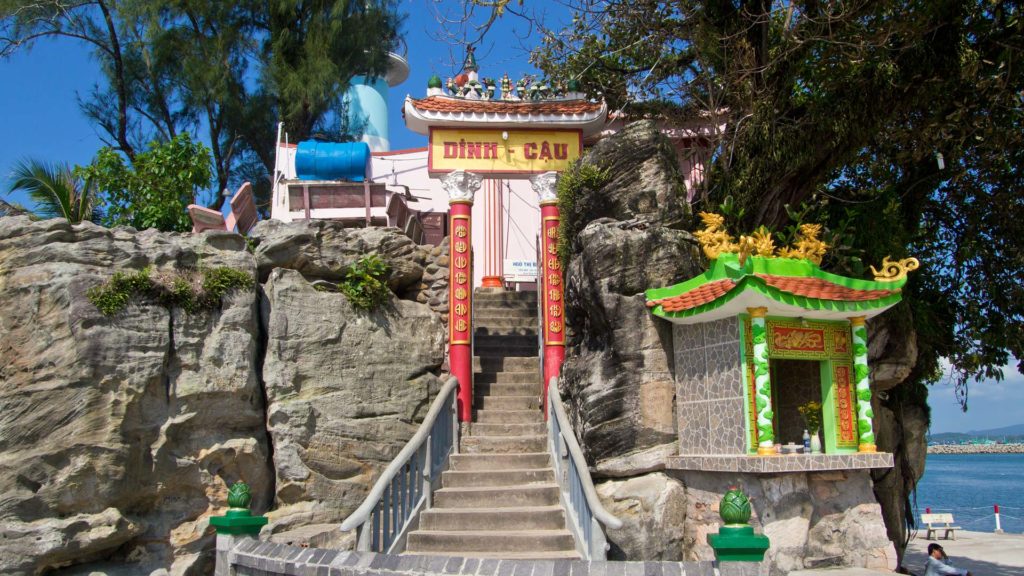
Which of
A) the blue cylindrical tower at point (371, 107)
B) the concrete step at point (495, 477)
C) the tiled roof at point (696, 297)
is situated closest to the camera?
the tiled roof at point (696, 297)

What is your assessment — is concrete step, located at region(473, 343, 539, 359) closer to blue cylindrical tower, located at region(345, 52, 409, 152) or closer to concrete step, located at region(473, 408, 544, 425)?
concrete step, located at region(473, 408, 544, 425)

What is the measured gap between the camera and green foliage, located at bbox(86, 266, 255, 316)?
29.7 ft

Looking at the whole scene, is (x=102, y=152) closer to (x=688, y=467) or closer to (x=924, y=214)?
(x=688, y=467)

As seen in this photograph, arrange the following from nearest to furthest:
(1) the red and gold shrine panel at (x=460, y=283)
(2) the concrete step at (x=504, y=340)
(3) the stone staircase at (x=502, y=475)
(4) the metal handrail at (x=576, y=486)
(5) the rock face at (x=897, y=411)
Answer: (4) the metal handrail at (x=576, y=486) → (3) the stone staircase at (x=502, y=475) → (5) the rock face at (x=897, y=411) → (1) the red and gold shrine panel at (x=460, y=283) → (2) the concrete step at (x=504, y=340)

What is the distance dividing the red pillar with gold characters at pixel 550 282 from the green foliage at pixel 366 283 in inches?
83.0

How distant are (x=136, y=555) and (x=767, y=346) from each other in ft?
23.3

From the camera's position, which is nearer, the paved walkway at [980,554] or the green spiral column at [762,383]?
the green spiral column at [762,383]

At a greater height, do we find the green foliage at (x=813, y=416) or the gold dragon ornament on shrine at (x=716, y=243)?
the gold dragon ornament on shrine at (x=716, y=243)

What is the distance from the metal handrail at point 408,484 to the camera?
6859mm

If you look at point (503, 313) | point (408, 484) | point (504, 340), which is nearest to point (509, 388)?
point (504, 340)

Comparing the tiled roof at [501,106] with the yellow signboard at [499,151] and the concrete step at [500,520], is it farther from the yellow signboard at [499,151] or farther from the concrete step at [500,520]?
the concrete step at [500,520]

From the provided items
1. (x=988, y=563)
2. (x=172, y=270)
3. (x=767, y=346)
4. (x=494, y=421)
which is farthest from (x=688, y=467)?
(x=988, y=563)

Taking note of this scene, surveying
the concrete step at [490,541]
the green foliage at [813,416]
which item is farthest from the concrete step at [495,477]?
the green foliage at [813,416]

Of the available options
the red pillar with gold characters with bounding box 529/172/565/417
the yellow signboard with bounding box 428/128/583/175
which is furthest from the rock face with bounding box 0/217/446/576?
the yellow signboard with bounding box 428/128/583/175
